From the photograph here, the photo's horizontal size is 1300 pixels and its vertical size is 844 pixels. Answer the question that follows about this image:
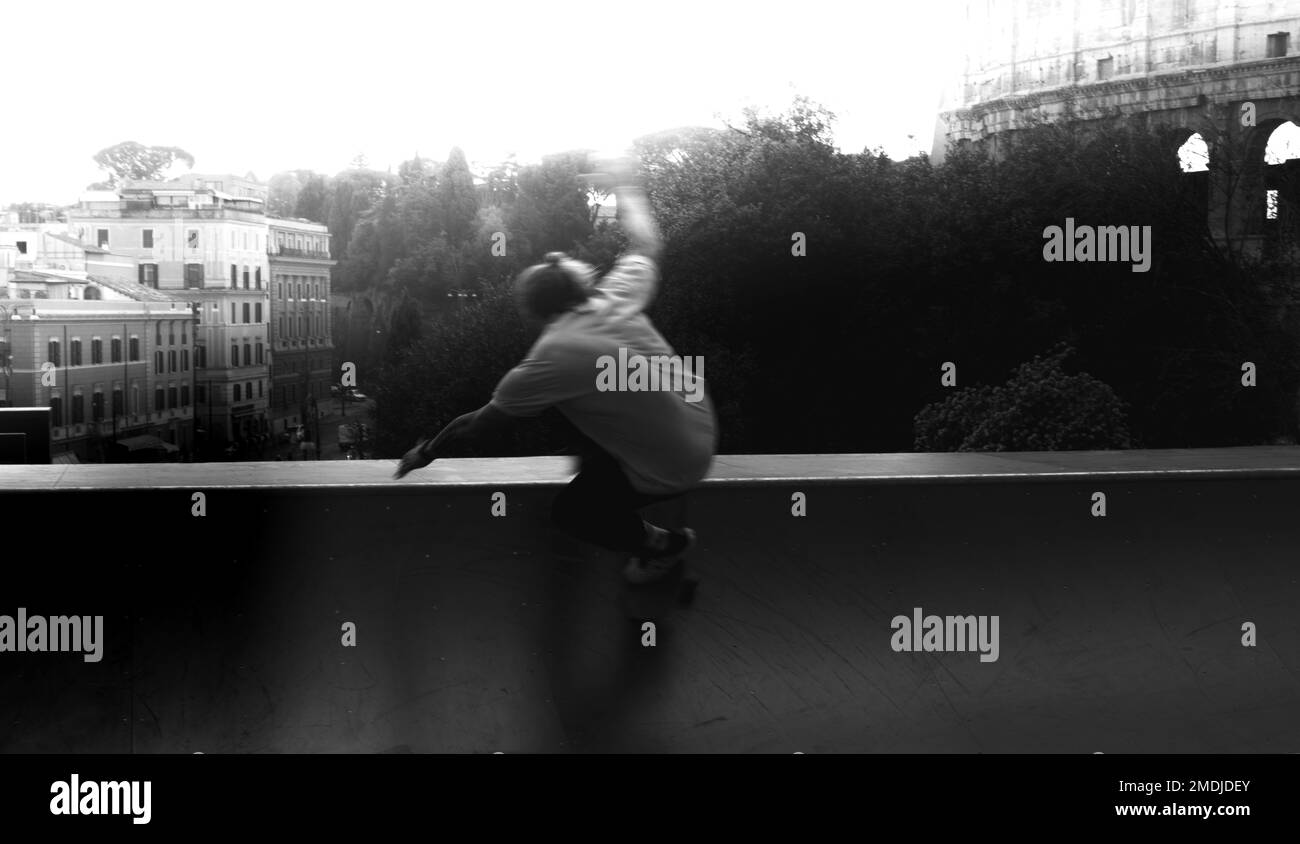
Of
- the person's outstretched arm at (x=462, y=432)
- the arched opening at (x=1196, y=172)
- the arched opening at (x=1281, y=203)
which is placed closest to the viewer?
the person's outstretched arm at (x=462, y=432)

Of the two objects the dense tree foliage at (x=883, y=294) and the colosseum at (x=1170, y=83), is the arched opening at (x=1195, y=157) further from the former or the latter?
the dense tree foliage at (x=883, y=294)

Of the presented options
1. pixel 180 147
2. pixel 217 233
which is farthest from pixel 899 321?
pixel 217 233

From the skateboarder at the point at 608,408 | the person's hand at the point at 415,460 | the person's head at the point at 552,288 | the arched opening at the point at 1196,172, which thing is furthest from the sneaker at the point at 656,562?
the arched opening at the point at 1196,172

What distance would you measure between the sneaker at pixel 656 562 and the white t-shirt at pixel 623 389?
231 mm

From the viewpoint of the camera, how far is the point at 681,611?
525cm

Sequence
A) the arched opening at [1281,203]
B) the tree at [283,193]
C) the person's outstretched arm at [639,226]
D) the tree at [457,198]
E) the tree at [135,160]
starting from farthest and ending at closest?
the tree at [457,198], the arched opening at [1281,203], the tree at [283,193], the tree at [135,160], the person's outstretched arm at [639,226]

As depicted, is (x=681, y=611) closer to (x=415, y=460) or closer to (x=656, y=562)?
(x=656, y=562)

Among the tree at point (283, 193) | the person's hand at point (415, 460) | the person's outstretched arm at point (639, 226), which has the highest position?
the tree at point (283, 193)

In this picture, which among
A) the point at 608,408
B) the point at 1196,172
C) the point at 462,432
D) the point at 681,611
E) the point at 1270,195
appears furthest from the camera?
the point at 1196,172

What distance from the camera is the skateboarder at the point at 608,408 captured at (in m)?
4.84

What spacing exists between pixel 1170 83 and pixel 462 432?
207 feet

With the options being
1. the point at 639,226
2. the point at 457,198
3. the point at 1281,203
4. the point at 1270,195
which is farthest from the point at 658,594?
the point at 457,198

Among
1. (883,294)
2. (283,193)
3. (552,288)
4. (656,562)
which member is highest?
(283,193)
